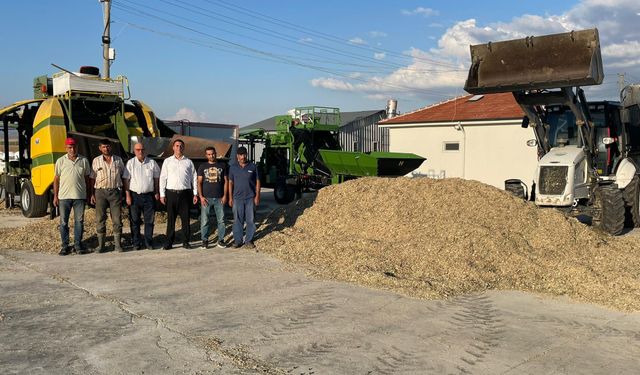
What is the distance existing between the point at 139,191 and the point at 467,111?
17.2 meters

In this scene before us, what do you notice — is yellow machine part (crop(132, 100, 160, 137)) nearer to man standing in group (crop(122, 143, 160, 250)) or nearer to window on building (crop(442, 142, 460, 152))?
man standing in group (crop(122, 143, 160, 250))

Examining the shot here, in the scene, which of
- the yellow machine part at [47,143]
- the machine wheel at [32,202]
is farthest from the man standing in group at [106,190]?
the machine wheel at [32,202]

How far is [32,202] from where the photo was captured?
12.8 m

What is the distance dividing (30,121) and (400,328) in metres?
11.9

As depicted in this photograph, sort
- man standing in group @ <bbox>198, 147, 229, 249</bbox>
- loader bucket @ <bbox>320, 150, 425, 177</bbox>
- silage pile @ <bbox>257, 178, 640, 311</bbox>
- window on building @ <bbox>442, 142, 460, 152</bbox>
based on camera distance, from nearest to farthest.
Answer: silage pile @ <bbox>257, 178, 640, 311</bbox>, man standing in group @ <bbox>198, 147, 229, 249</bbox>, loader bucket @ <bbox>320, 150, 425, 177</bbox>, window on building @ <bbox>442, 142, 460, 152</bbox>

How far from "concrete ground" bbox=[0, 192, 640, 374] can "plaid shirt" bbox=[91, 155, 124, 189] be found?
1.81 metres

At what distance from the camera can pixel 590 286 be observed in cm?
680

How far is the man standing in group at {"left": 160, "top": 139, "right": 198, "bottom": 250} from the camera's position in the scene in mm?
9148

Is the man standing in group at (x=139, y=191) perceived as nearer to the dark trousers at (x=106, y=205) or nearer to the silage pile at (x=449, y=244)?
the dark trousers at (x=106, y=205)

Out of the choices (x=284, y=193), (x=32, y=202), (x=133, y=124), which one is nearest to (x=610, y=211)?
(x=133, y=124)

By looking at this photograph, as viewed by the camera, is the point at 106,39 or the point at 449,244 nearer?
the point at 449,244

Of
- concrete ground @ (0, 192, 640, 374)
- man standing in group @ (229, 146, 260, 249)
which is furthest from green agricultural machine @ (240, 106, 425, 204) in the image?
concrete ground @ (0, 192, 640, 374)

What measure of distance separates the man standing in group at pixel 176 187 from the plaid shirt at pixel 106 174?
67 cm

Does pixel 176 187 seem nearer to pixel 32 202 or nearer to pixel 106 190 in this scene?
pixel 106 190
